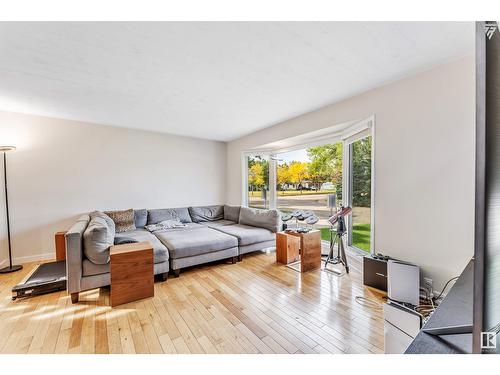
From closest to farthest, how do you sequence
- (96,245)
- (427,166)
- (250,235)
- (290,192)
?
(427,166) → (96,245) → (250,235) → (290,192)

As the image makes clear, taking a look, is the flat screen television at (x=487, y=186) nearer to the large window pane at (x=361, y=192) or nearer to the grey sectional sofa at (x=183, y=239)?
the large window pane at (x=361, y=192)

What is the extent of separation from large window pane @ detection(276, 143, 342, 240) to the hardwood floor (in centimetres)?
141

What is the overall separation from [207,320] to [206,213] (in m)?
2.94

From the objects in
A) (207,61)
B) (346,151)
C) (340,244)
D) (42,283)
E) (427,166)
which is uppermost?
(207,61)

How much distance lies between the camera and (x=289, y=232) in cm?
318

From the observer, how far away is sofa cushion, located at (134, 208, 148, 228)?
3869 mm

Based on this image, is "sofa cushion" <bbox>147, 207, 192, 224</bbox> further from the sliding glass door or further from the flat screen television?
the flat screen television

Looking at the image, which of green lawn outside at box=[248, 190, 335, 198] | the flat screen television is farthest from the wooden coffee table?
the flat screen television

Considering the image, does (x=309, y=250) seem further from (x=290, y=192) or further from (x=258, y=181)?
(x=258, y=181)

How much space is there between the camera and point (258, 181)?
16.0 ft

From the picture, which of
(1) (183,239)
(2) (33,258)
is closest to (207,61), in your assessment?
(1) (183,239)

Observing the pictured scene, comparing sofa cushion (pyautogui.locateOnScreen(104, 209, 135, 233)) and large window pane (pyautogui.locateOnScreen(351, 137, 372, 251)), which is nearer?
large window pane (pyautogui.locateOnScreen(351, 137, 372, 251))
